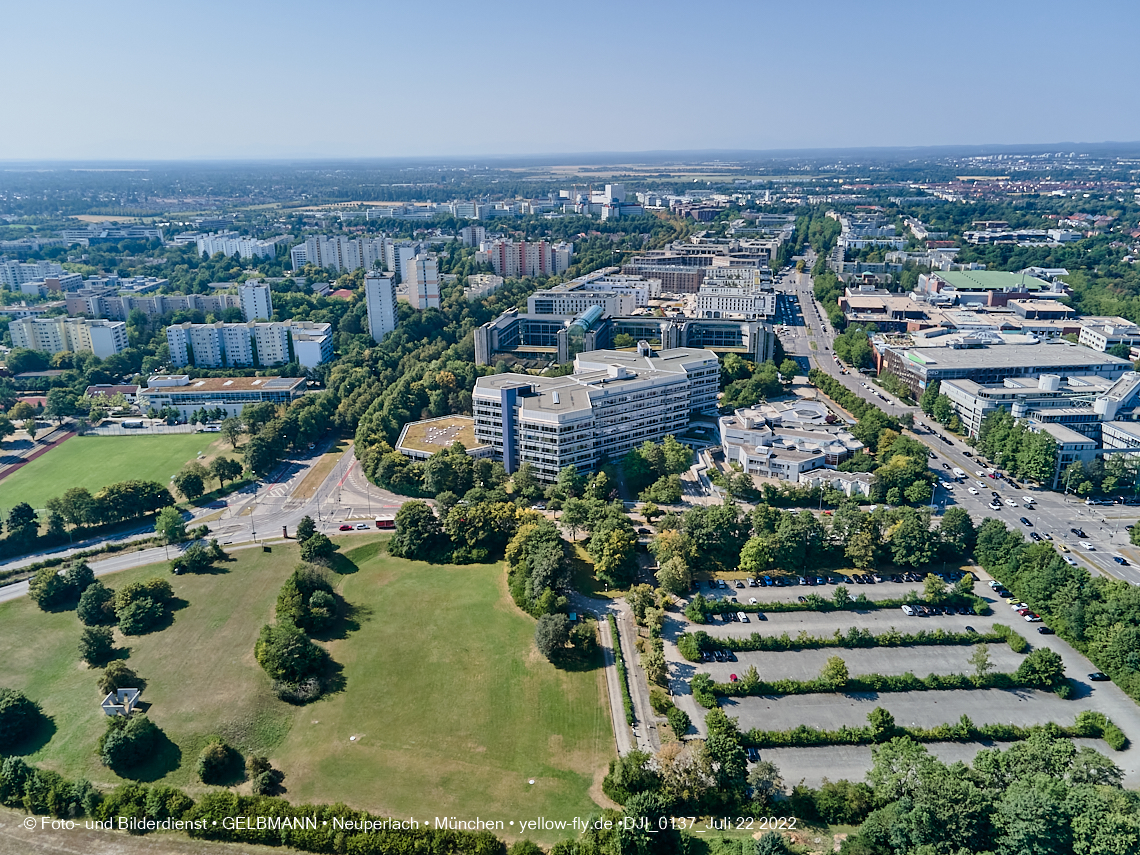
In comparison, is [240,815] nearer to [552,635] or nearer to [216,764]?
[216,764]

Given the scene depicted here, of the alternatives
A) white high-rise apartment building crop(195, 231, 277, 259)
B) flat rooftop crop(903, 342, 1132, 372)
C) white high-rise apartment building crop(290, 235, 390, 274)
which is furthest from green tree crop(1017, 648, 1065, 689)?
white high-rise apartment building crop(195, 231, 277, 259)

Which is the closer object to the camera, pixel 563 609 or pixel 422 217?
pixel 563 609

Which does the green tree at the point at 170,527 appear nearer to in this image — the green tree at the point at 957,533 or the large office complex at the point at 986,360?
the green tree at the point at 957,533

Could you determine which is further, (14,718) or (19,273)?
(19,273)

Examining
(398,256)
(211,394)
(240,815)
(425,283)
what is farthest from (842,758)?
(398,256)

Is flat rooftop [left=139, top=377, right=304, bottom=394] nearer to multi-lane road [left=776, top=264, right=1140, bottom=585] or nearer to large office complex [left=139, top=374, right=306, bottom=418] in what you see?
large office complex [left=139, top=374, right=306, bottom=418]

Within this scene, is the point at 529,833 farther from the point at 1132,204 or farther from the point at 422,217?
the point at 1132,204

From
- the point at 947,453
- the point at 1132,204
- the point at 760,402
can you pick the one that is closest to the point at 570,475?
the point at 760,402
